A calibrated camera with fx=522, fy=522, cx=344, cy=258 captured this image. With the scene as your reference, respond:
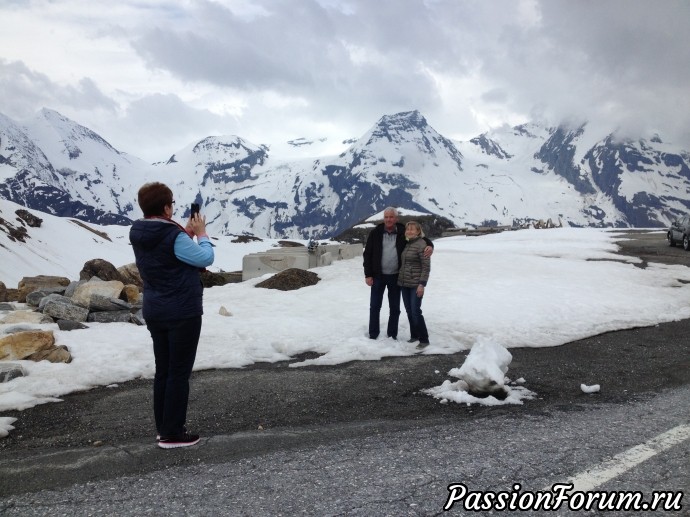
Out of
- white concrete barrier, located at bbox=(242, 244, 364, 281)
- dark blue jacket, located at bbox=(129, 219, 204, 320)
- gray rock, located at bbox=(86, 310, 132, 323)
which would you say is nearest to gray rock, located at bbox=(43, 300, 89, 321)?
gray rock, located at bbox=(86, 310, 132, 323)

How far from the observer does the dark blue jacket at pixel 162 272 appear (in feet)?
17.6

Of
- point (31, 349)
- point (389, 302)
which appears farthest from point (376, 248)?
point (31, 349)

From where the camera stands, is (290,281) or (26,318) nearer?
(26,318)

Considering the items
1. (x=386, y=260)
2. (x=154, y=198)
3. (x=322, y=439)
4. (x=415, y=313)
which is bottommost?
(x=322, y=439)

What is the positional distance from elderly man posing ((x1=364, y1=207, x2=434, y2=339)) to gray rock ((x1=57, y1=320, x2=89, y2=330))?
6.30 m

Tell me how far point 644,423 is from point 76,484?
234 inches

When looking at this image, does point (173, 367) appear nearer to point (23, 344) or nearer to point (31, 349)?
point (31, 349)

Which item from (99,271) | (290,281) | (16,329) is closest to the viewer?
(16,329)

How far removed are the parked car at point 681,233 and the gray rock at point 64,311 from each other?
95.4 feet

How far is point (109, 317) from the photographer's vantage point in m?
12.3

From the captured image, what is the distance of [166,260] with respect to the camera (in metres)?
5.44

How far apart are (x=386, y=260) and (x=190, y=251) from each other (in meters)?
5.98

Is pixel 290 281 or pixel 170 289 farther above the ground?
pixel 170 289

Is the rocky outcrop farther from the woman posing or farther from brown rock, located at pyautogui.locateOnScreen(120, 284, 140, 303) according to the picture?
the woman posing
